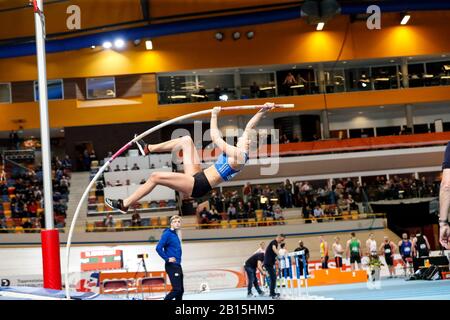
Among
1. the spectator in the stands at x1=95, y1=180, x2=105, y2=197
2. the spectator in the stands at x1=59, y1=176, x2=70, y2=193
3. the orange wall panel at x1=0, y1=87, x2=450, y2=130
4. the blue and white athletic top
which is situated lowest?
the blue and white athletic top

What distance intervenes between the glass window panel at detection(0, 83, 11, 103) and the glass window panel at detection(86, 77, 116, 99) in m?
3.71

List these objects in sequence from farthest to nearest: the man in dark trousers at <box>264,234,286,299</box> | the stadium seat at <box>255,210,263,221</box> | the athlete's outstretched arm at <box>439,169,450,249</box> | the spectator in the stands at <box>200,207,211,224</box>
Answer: the stadium seat at <box>255,210,263,221</box>
the spectator in the stands at <box>200,207,211,224</box>
the man in dark trousers at <box>264,234,286,299</box>
the athlete's outstretched arm at <box>439,169,450,249</box>

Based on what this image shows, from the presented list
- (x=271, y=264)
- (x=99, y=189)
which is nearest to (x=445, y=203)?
(x=271, y=264)

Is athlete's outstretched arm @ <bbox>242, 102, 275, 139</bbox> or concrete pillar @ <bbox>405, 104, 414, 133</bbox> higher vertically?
concrete pillar @ <bbox>405, 104, 414, 133</bbox>

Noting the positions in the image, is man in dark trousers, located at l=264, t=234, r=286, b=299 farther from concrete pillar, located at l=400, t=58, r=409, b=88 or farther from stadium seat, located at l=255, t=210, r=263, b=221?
concrete pillar, located at l=400, t=58, r=409, b=88

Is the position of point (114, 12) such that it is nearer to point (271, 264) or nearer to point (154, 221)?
point (154, 221)

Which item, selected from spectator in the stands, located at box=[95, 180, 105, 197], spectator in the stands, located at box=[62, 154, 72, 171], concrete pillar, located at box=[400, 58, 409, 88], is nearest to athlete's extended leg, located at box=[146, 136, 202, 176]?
spectator in the stands, located at box=[95, 180, 105, 197]

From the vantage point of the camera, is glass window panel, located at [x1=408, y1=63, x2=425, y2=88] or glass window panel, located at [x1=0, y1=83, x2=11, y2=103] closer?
glass window panel, located at [x1=0, y1=83, x2=11, y2=103]

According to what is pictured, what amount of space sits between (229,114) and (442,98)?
397 inches

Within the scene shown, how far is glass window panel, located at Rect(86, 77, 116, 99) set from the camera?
30969 millimetres

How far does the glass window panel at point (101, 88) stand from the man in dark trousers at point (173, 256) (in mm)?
21108

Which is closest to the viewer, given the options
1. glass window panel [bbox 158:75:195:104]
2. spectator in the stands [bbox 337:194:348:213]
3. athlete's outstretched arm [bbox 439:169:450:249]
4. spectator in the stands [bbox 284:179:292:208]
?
athlete's outstretched arm [bbox 439:169:450:249]

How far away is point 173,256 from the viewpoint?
10.7m
